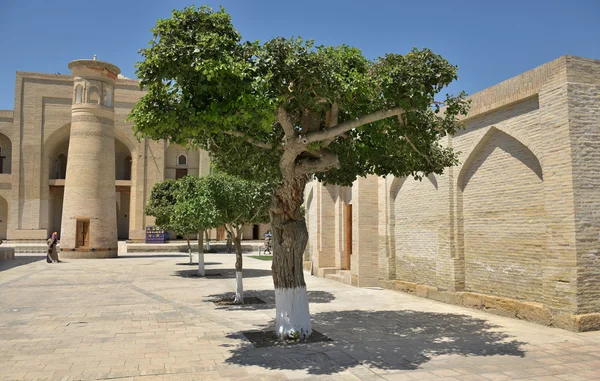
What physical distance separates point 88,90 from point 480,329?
26694 mm

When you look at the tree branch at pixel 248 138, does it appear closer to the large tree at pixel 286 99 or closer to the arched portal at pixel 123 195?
the large tree at pixel 286 99

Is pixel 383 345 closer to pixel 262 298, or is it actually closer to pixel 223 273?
pixel 262 298

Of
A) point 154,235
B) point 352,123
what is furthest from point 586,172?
point 154,235

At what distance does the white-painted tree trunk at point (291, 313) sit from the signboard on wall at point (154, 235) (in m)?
35.6

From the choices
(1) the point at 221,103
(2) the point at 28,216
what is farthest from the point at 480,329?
(2) the point at 28,216

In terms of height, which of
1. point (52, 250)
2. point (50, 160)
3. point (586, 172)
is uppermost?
point (50, 160)

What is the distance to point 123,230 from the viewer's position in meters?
48.1

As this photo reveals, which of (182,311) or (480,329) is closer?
(480,329)

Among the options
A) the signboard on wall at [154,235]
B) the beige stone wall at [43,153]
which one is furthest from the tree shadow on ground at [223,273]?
the signboard on wall at [154,235]

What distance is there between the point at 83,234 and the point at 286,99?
24901 mm

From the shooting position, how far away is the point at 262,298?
12.8 meters

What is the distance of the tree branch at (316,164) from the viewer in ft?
24.8

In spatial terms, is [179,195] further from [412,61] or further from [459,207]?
[412,61]

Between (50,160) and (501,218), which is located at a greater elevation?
(50,160)
